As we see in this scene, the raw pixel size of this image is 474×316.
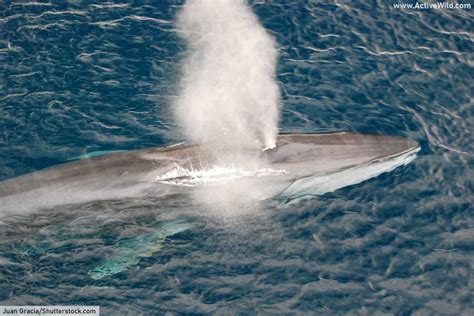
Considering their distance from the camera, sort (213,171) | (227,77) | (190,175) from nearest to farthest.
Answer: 1. (190,175)
2. (213,171)
3. (227,77)

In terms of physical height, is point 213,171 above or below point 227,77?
below

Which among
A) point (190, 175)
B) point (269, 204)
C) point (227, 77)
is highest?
point (227, 77)

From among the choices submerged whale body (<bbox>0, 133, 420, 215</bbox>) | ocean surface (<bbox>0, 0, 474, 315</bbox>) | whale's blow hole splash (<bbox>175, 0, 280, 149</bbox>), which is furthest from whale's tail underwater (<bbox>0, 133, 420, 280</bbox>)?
whale's blow hole splash (<bbox>175, 0, 280, 149</bbox>)

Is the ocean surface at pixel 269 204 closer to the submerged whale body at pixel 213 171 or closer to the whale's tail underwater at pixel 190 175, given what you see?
the whale's tail underwater at pixel 190 175

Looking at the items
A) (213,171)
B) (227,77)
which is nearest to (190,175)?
(213,171)

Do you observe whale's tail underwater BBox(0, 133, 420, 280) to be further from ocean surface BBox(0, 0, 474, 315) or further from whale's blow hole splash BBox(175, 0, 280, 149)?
whale's blow hole splash BBox(175, 0, 280, 149)

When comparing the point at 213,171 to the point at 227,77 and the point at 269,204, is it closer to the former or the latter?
the point at 269,204

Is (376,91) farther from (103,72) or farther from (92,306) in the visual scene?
(92,306)
